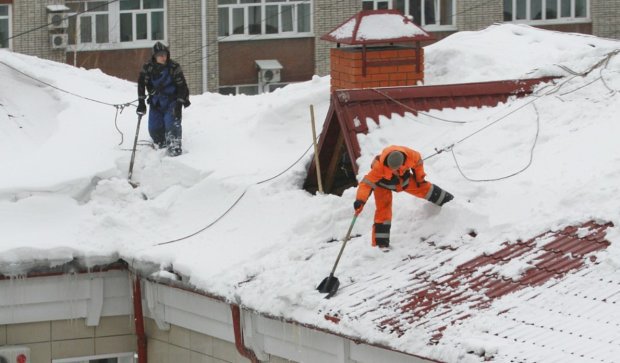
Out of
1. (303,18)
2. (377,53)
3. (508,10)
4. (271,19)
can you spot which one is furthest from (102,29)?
(377,53)

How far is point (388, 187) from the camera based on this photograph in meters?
13.1

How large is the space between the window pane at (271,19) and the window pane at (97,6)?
3776mm

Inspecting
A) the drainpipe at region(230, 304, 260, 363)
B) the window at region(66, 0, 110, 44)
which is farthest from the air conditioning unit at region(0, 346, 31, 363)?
the window at region(66, 0, 110, 44)

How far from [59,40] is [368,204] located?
70.8 ft

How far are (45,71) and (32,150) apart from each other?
2.06m

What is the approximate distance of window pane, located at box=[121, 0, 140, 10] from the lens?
34.5 metres

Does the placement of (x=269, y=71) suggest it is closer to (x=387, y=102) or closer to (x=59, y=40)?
(x=59, y=40)

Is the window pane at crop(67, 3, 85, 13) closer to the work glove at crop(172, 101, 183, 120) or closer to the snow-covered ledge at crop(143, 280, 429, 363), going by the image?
Result: the work glove at crop(172, 101, 183, 120)

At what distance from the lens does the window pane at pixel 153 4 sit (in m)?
34.6

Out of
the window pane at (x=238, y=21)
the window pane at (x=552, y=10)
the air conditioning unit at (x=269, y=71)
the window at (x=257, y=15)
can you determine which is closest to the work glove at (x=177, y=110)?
the air conditioning unit at (x=269, y=71)

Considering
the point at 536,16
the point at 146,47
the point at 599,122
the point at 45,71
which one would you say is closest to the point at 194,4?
the point at 146,47

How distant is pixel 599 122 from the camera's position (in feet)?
45.7

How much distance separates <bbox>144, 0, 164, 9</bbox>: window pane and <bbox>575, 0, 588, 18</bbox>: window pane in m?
10.4

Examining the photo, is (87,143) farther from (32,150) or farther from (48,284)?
(48,284)
